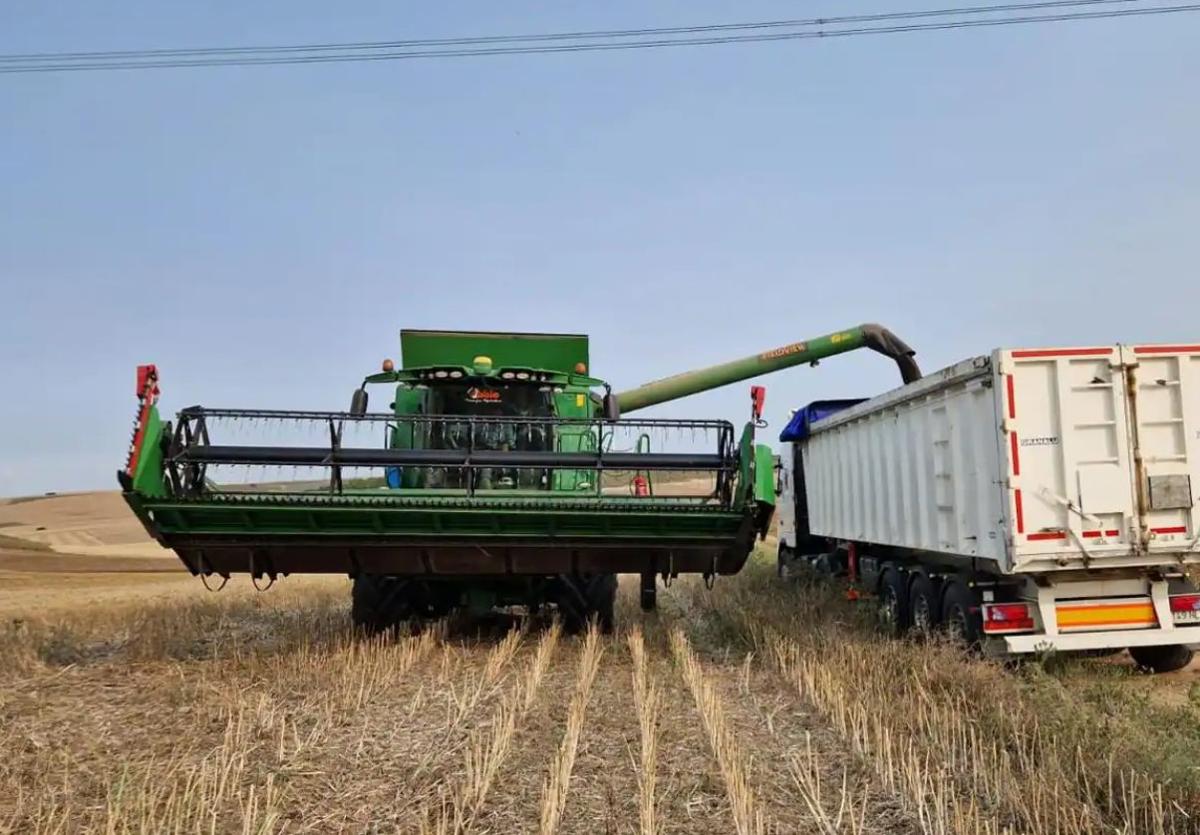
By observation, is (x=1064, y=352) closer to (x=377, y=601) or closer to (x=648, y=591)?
(x=648, y=591)

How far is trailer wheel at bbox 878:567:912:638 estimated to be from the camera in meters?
9.62

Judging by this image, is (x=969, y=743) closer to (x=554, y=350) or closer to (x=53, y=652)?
(x=554, y=350)

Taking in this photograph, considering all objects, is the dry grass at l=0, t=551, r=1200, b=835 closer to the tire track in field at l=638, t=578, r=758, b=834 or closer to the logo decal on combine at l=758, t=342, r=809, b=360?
the tire track in field at l=638, t=578, r=758, b=834

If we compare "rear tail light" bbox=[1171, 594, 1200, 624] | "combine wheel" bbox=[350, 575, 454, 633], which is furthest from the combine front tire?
"rear tail light" bbox=[1171, 594, 1200, 624]

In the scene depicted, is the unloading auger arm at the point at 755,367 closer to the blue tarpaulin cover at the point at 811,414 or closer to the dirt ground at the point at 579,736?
the blue tarpaulin cover at the point at 811,414

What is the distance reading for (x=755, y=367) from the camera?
16.5m

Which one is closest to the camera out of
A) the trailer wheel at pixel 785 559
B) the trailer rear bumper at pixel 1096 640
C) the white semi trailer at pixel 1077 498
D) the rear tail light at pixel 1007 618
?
the white semi trailer at pixel 1077 498

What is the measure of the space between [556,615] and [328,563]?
10.2 ft

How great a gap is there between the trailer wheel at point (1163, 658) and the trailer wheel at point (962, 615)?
157cm

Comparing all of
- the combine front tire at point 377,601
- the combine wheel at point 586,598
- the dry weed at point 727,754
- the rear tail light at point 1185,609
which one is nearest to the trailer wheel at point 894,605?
the rear tail light at point 1185,609

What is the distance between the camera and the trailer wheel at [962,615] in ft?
24.8

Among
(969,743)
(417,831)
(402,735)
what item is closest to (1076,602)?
(969,743)

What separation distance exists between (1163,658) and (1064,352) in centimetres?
283

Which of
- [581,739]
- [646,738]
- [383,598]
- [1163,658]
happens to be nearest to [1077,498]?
[1163,658]
